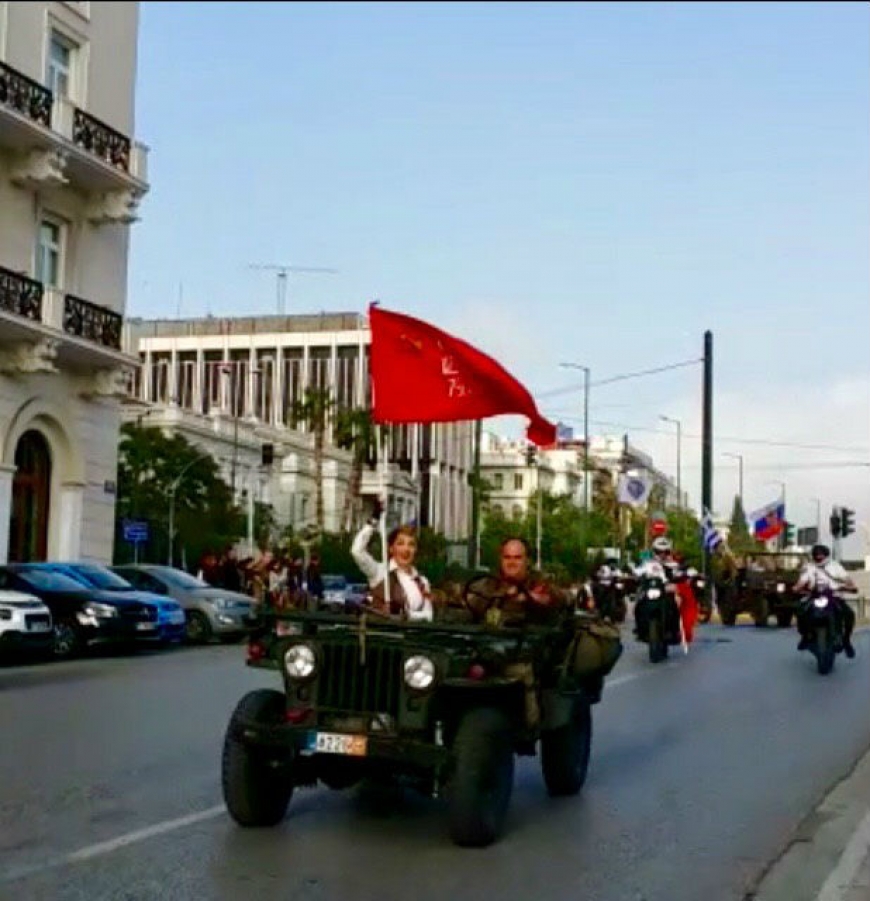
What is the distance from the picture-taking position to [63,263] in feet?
119

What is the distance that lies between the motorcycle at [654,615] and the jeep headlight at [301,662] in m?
14.8

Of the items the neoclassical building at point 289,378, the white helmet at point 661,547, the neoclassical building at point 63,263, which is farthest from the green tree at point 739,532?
the white helmet at point 661,547

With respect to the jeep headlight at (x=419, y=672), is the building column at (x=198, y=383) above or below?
above

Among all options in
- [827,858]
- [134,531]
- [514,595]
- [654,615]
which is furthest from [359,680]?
[134,531]

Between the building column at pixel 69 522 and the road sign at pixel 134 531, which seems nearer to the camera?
the building column at pixel 69 522

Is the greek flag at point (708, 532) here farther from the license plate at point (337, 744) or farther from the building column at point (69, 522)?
the license plate at point (337, 744)

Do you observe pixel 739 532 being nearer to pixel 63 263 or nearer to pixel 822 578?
pixel 63 263

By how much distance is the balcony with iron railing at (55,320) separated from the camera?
106 feet

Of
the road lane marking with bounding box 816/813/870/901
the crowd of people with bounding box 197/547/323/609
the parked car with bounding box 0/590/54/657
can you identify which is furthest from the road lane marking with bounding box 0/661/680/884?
the crowd of people with bounding box 197/547/323/609

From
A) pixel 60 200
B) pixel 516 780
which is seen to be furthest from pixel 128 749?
pixel 60 200

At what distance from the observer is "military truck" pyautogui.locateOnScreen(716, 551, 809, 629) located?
38531mm

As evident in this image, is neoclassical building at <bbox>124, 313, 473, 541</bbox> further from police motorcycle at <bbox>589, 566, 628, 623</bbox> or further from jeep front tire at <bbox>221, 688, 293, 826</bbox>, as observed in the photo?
jeep front tire at <bbox>221, 688, 293, 826</bbox>

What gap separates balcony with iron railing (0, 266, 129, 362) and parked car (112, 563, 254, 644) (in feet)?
17.9

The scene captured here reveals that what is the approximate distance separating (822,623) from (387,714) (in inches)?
529
